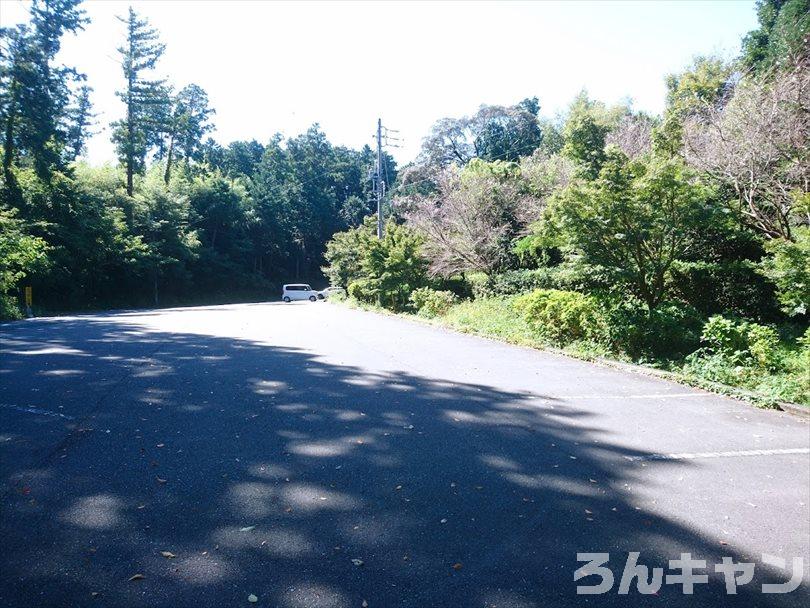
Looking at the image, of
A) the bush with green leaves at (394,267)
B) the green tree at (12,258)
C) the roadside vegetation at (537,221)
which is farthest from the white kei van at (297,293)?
the green tree at (12,258)

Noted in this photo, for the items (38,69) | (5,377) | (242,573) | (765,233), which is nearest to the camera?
(242,573)

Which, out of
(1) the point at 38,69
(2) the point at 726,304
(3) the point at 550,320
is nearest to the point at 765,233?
(2) the point at 726,304

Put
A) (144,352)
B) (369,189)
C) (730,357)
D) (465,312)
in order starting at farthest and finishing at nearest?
(369,189) < (465,312) < (144,352) < (730,357)

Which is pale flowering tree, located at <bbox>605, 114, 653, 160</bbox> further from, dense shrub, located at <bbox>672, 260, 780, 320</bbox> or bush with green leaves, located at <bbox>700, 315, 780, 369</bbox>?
bush with green leaves, located at <bbox>700, 315, 780, 369</bbox>

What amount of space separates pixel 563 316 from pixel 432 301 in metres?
8.99

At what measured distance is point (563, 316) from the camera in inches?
469

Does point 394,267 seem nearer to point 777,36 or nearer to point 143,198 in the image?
point 777,36

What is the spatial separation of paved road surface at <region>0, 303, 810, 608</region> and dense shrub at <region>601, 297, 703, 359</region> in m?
2.37

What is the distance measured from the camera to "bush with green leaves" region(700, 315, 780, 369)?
26.6ft

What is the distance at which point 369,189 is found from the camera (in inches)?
2692

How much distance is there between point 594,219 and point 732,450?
20.9 feet

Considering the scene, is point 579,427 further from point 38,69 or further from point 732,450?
point 38,69

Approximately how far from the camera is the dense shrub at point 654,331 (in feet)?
32.9

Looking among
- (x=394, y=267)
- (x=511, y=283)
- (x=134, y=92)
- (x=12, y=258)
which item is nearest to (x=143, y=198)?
(x=134, y=92)
